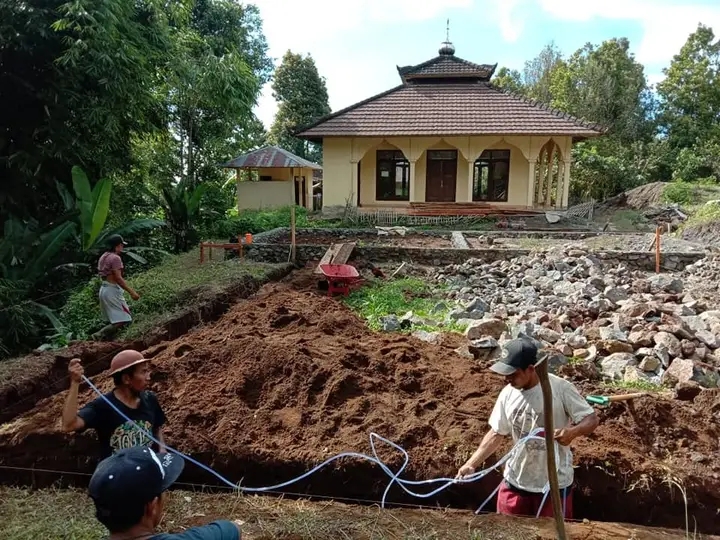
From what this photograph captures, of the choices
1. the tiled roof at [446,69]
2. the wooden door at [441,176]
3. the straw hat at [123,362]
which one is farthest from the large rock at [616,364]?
the tiled roof at [446,69]

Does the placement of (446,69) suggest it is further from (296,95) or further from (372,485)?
(372,485)

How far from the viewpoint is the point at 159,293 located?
796cm

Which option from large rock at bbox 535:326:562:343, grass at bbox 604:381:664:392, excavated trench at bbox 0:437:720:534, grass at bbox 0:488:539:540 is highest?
large rock at bbox 535:326:562:343

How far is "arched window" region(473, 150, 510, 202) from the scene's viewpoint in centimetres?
2155

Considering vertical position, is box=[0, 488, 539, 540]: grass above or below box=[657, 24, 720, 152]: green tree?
below

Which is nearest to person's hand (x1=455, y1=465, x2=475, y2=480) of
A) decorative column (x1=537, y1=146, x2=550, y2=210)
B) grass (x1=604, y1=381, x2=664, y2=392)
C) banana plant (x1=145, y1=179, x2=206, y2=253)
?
grass (x1=604, y1=381, x2=664, y2=392)

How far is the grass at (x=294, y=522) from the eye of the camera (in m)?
3.00

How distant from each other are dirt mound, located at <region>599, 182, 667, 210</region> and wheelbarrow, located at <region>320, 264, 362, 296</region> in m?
18.5

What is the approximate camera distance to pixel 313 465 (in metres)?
4.03

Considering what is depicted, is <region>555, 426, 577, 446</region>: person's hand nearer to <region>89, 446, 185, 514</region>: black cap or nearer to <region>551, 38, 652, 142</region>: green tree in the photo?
<region>89, 446, 185, 514</region>: black cap

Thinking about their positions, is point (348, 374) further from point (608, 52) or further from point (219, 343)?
point (608, 52)

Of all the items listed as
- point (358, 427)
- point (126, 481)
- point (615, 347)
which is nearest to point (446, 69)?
point (615, 347)

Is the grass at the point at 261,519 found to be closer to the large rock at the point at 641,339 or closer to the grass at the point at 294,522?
the grass at the point at 294,522

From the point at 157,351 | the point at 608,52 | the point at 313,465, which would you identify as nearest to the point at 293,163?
the point at 157,351
